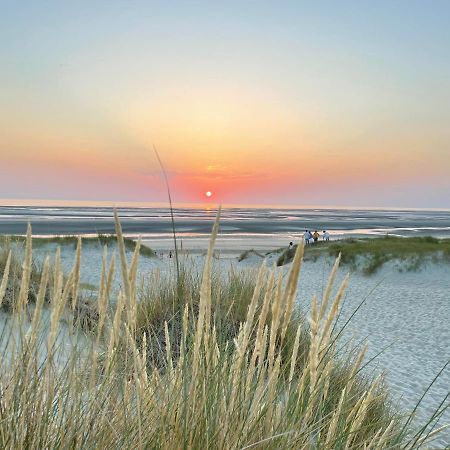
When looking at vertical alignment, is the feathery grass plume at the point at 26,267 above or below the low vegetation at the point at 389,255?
above

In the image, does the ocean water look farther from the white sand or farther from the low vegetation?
the low vegetation

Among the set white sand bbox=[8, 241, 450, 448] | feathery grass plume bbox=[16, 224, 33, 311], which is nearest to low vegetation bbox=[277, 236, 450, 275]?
white sand bbox=[8, 241, 450, 448]

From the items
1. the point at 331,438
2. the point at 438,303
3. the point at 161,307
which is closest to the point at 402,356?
the point at 161,307

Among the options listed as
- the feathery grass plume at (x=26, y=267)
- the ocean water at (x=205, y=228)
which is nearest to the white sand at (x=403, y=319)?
the feathery grass plume at (x=26, y=267)

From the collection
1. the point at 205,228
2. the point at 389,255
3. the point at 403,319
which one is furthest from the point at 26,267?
the point at 205,228

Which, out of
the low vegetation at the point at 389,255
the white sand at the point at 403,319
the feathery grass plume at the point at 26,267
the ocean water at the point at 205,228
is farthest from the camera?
the ocean water at the point at 205,228

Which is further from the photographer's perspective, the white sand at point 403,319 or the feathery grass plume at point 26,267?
the white sand at point 403,319

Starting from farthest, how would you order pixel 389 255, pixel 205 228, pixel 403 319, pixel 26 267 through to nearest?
pixel 205 228 < pixel 389 255 < pixel 403 319 < pixel 26 267

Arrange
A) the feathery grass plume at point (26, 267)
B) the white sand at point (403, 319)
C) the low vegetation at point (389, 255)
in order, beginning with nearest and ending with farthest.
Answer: the feathery grass plume at point (26, 267) < the white sand at point (403, 319) < the low vegetation at point (389, 255)

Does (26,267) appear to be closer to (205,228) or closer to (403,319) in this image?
(403,319)

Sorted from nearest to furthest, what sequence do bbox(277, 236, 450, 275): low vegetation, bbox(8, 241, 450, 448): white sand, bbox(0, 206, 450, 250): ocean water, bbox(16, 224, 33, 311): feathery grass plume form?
bbox(16, 224, 33, 311): feathery grass plume → bbox(8, 241, 450, 448): white sand → bbox(277, 236, 450, 275): low vegetation → bbox(0, 206, 450, 250): ocean water

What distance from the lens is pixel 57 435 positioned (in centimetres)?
138

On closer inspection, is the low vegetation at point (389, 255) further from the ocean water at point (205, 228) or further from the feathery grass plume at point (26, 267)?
the feathery grass plume at point (26, 267)

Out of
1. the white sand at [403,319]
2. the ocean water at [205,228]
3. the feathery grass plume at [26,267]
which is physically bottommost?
the white sand at [403,319]
